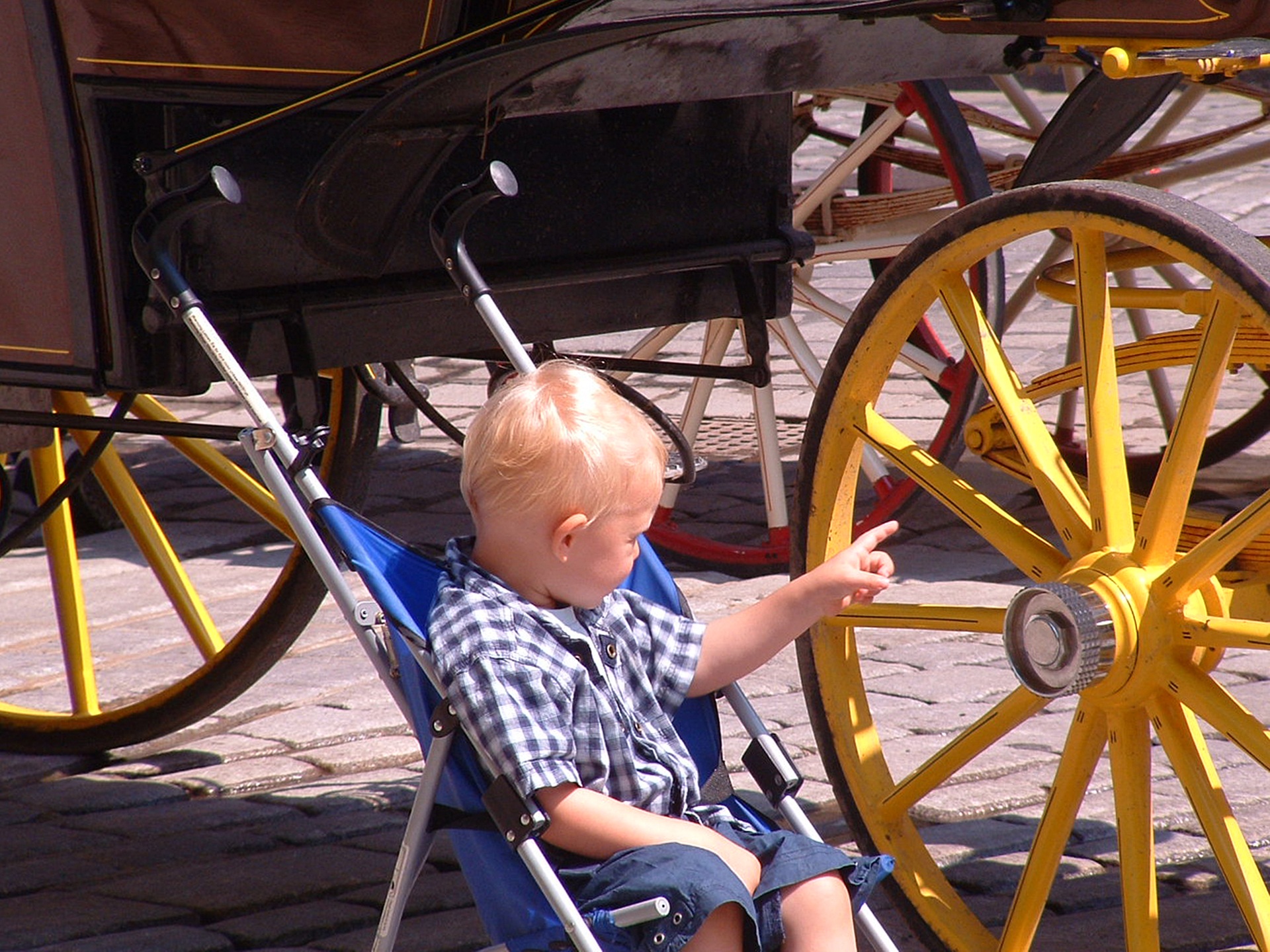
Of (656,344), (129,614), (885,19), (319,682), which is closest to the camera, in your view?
(885,19)

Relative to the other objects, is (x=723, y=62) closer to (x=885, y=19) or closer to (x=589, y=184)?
(x=885, y=19)

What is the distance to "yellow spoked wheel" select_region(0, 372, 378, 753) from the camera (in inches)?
146

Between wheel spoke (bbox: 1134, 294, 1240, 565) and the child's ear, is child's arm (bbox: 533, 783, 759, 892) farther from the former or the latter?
wheel spoke (bbox: 1134, 294, 1240, 565)

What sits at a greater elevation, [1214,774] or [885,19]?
[885,19]

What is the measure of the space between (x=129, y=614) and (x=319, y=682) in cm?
90

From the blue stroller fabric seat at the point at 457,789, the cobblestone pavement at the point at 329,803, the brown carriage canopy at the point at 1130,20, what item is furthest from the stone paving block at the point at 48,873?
the brown carriage canopy at the point at 1130,20

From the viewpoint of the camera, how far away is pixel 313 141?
2791mm

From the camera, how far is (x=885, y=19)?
251 cm

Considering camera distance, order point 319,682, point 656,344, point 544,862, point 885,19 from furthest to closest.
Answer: point 656,344 < point 319,682 < point 885,19 < point 544,862

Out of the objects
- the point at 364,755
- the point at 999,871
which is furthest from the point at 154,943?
the point at 999,871

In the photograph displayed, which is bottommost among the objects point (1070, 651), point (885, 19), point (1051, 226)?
point (1070, 651)

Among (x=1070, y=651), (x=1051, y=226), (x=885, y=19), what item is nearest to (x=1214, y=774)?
(x=1070, y=651)

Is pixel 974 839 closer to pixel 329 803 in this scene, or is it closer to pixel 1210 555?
pixel 1210 555

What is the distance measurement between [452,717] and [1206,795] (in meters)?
0.94
